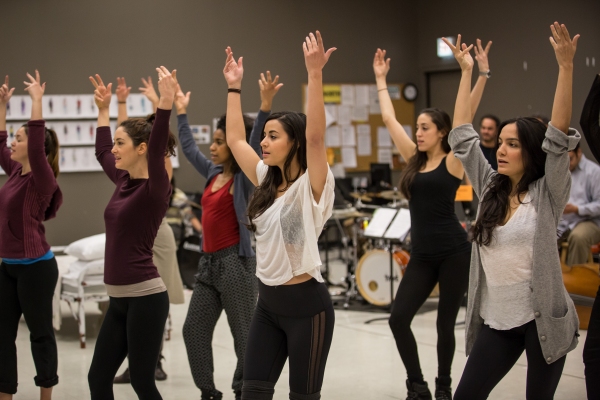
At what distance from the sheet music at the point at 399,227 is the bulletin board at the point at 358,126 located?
4065 mm

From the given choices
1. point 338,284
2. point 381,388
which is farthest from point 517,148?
point 338,284

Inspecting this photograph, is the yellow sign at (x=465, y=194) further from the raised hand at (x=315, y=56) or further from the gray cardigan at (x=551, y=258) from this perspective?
the raised hand at (x=315, y=56)

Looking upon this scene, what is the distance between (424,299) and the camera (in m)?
4.07

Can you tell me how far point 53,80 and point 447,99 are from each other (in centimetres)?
576

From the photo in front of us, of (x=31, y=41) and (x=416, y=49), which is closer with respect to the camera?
(x=31, y=41)

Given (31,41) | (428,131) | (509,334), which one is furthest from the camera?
(31,41)

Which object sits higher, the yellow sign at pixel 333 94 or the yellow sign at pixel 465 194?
the yellow sign at pixel 333 94

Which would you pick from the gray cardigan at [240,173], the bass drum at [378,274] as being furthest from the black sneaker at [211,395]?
the bass drum at [378,274]

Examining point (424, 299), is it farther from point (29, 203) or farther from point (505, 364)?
point (29, 203)

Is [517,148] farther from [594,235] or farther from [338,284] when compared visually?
[338,284]

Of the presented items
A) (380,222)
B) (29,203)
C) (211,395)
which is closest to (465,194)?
(380,222)

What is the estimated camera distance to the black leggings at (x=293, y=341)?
285cm

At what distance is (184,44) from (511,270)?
312 inches

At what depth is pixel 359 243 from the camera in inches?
313
